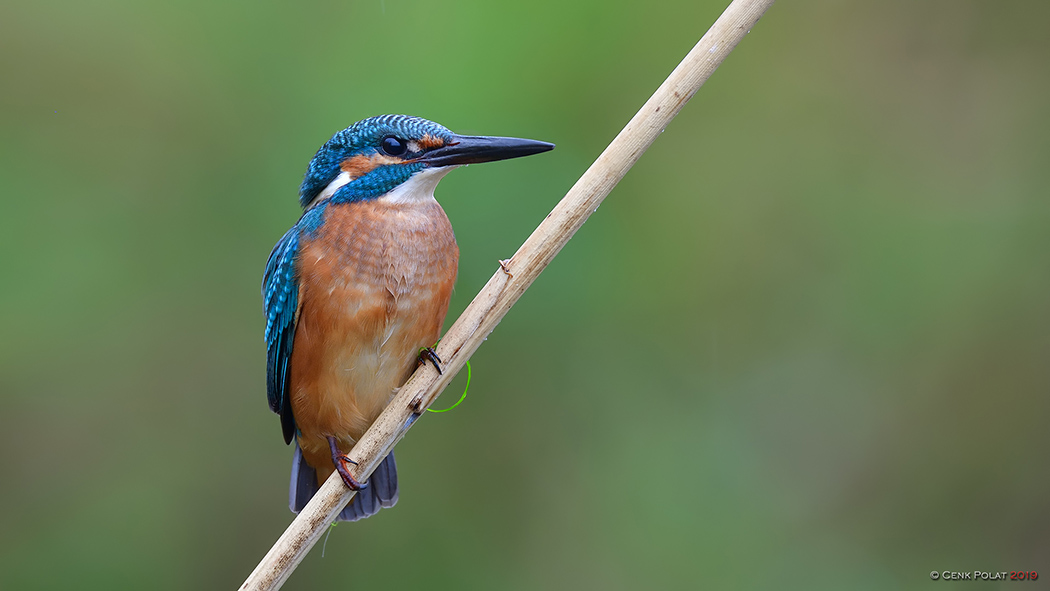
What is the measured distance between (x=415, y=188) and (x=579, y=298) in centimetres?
117

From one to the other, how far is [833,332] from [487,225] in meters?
1.36

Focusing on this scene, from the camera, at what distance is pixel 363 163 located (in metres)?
1.82

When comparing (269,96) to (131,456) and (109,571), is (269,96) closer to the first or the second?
(131,456)

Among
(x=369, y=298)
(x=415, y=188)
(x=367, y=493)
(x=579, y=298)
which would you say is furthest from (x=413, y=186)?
(x=579, y=298)

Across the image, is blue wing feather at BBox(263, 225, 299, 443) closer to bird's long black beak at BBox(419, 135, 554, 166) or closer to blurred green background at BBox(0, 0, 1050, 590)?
bird's long black beak at BBox(419, 135, 554, 166)

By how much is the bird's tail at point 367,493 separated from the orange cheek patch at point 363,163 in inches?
28.2

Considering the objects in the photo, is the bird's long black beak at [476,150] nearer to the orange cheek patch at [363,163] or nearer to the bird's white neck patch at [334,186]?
the orange cheek patch at [363,163]

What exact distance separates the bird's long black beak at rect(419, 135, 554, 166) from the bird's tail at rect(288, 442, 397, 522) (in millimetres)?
784

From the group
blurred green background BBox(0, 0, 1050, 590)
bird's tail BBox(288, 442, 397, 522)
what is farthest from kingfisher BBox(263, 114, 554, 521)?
blurred green background BBox(0, 0, 1050, 590)

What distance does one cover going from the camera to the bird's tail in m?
2.04

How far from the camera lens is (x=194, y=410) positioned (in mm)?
2945

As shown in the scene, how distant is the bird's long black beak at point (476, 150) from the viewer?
1595mm

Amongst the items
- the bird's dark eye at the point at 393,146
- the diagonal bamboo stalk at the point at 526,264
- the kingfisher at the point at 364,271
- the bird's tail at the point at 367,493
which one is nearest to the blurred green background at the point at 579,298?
the bird's tail at the point at 367,493

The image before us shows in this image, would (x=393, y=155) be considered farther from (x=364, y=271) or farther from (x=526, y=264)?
(x=526, y=264)
